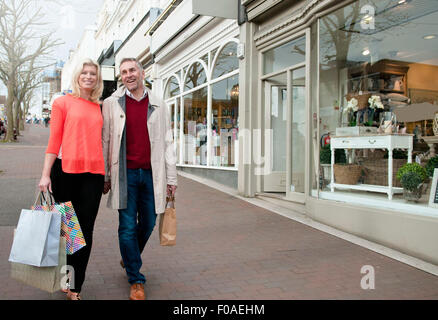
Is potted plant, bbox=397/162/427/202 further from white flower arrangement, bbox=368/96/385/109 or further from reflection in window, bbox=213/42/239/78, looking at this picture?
reflection in window, bbox=213/42/239/78

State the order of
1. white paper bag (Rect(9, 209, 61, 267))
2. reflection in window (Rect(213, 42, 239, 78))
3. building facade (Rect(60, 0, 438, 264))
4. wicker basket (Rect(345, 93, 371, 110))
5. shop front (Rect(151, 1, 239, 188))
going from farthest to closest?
shop front (Rect(151, 1, 239, 188)) → reflection in window (Rect(213, 42, 239, 78)) → wicker basket (Rect(345, 93, 371, 110)) → building facade (Rect(60, 0, 438, 264)) → white paper bag (Rect(9, 209, 61, 267))

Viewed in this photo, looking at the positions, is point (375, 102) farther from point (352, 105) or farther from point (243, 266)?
point (243, 266)

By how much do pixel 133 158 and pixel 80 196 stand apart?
0.52 metres

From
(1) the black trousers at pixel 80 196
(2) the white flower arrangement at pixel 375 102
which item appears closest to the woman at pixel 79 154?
(1) the black trousers at pixel 80 196

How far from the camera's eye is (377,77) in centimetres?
685

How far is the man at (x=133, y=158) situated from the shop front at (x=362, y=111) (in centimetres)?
296

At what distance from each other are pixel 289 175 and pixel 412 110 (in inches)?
109

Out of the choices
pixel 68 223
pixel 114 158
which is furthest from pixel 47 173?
pixel 114 158

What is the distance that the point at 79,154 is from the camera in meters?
3.37

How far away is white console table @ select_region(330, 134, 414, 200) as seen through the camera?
5.86 meters

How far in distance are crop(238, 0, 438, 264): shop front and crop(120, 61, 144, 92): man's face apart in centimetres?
335

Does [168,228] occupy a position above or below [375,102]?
below

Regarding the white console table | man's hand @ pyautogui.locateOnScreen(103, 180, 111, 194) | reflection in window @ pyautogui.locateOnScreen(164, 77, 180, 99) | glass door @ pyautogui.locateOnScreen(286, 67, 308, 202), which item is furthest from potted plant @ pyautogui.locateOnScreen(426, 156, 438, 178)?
reflection in window @ pyautogui.locateOnScreen(164, 77, 180, 99)
